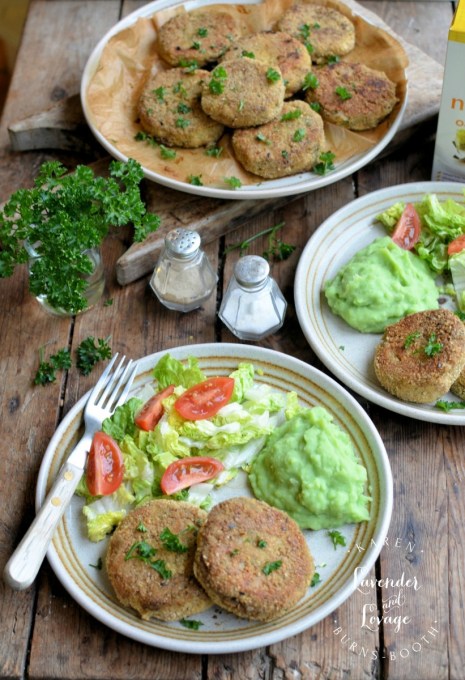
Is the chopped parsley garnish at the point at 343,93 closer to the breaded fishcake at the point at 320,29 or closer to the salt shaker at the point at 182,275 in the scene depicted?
the breaded fishcake at the point at 320,29

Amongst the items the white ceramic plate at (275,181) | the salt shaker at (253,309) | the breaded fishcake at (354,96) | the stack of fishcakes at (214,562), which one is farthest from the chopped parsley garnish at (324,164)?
the stack of fishcakes at (214,562)

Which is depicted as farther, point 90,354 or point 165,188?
point 165,188

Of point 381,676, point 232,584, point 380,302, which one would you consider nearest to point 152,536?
point 232,584

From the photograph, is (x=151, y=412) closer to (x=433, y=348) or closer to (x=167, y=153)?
(x=433, y=348)

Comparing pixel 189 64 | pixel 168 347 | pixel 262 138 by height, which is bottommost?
pixel 168 347

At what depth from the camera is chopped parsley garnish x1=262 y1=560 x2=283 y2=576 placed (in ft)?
8.40

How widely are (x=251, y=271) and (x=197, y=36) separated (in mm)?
1563

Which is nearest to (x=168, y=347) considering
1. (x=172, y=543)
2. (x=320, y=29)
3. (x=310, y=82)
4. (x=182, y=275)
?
(x=182, y=275)

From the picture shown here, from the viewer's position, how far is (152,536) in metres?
2.69

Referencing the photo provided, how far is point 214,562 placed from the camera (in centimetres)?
254

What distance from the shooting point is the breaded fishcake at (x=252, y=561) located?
8.28ft

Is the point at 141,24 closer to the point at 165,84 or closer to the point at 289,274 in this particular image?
the point at 165,84

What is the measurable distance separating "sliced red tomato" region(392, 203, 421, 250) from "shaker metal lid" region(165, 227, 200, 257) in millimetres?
914

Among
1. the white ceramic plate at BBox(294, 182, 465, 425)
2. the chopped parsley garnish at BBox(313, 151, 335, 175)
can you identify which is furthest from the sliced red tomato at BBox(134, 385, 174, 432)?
the chopped parsley garnish at BBox(313, 151, 335, 175)
